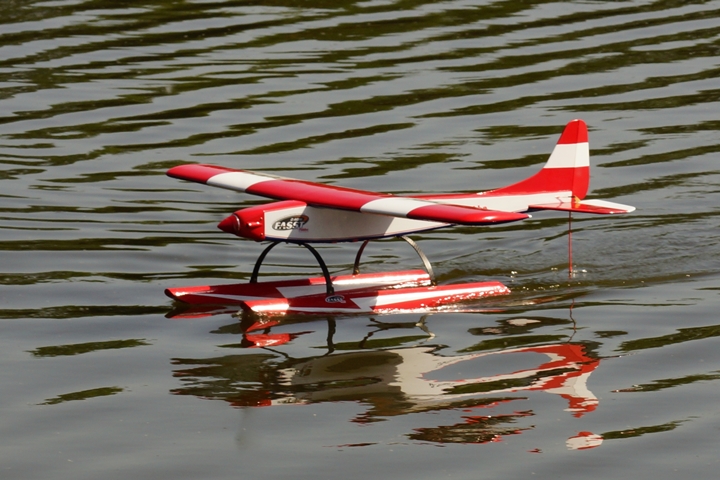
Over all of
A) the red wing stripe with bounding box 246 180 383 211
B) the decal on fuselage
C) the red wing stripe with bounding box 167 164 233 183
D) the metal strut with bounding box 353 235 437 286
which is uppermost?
the red wing stripe with bounding box 167 164 233 183

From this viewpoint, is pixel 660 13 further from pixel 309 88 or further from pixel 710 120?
pixel 309 88

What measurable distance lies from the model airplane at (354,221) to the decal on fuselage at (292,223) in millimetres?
11

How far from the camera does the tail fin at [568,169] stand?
15.1 metres

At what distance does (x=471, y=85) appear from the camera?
83.5 ft

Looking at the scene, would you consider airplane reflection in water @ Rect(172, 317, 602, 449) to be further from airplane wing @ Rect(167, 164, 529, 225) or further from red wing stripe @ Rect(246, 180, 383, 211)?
red wing stripe @ Rect(246, 180, 383, 211)

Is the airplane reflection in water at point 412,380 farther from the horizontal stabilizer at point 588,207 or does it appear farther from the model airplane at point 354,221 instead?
the horizontal stabilizer at point 588,207

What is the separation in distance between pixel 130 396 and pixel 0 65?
58.1 ft

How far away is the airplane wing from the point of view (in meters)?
11.8

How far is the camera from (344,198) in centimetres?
1311

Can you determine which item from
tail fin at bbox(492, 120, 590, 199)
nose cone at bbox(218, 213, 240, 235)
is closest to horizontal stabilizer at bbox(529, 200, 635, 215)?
tail fin at bbox(492, 120, 590, 199)

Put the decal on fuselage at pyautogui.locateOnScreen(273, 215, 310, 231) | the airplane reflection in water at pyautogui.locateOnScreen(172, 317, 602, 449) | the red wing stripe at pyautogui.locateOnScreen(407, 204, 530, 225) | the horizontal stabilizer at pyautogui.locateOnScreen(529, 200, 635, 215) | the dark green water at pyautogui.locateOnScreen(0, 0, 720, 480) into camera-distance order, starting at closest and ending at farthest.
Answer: the dark green water at pyautogui.locateOnScreen(0, 0, 720, 480), the airplane reflection in water at pyautogui.locateOnScreen(172, 317, 602, 449), the red wing stripe at pyautogui.locateOnScreen(407, 204, 530, 225), the decal on fuselage at pyautogui.locateOnScreen(273, 215, 310, 231), the horizontal stabilizer at pyautogui.locateOnScreen(529, 200, 635, 215)

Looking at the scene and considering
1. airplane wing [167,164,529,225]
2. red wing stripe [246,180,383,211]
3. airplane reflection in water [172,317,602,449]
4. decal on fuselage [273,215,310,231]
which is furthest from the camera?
decal on fuselage [273,215,310,231]

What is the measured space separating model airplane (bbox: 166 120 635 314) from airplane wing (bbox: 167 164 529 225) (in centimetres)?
1

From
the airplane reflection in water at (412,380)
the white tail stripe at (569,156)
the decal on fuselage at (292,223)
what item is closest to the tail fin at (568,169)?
the white tail stripe at (569,156)
